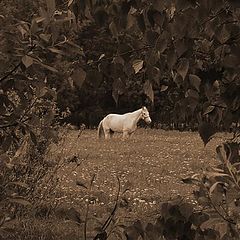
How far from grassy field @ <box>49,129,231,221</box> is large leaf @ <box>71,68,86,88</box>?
4861 millimetres

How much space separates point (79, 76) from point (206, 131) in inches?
17.6

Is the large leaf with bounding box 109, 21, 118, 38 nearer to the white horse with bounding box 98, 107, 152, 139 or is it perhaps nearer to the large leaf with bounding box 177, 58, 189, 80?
the large leaf with bounding box 177, 58, 189, 80

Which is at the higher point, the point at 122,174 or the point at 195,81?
the point at 195,81

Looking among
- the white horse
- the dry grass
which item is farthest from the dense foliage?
the white horse

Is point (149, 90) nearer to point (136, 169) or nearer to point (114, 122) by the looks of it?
point (136, 169)

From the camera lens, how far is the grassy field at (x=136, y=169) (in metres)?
10.4

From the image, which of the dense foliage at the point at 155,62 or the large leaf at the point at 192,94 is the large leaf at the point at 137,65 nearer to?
the dense foliage at the point at 155,62

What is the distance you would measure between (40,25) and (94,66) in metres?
0.22

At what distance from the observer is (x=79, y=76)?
189 centimetres

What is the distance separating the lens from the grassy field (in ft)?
34.1

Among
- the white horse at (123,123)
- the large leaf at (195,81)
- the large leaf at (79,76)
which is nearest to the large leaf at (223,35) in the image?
the large leaf at (195,81)

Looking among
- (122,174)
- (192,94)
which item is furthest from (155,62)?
(122,174)

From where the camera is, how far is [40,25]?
76.1 inches

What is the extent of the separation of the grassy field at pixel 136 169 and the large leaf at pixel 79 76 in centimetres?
486
